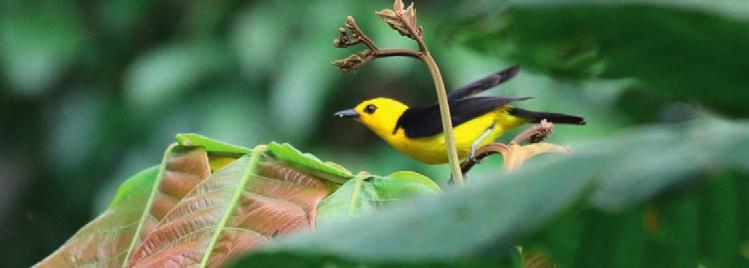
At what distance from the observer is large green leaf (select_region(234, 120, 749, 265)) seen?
363 mm

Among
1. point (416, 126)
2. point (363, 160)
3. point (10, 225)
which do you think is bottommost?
point (10, 225)

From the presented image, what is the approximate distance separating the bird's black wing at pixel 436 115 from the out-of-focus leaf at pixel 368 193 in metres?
0.98

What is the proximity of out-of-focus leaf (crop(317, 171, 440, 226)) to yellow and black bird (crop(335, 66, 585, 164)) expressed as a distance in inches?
37.7

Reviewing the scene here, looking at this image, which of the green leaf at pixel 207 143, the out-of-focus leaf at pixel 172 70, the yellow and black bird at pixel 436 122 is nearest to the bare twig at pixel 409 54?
the green leaf at pixel 207 143

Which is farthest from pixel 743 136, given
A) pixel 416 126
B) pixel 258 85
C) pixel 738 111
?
pixel 258 85

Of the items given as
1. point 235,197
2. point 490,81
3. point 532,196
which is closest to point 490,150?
point 235,197

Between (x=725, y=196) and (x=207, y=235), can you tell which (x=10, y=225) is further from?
(x=725, y=196)

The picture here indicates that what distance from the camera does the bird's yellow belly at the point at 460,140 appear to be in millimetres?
1881

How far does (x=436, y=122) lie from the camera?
189 centimetres

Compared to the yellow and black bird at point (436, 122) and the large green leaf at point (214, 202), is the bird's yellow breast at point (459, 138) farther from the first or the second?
the large green leaf at point (214, 202)

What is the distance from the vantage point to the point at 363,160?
4305 millimetres

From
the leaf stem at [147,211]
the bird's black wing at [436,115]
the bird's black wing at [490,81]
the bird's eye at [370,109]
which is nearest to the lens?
the leaf stem at [147,211]

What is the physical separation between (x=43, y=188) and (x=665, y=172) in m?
5.66

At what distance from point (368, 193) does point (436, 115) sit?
1085mm
